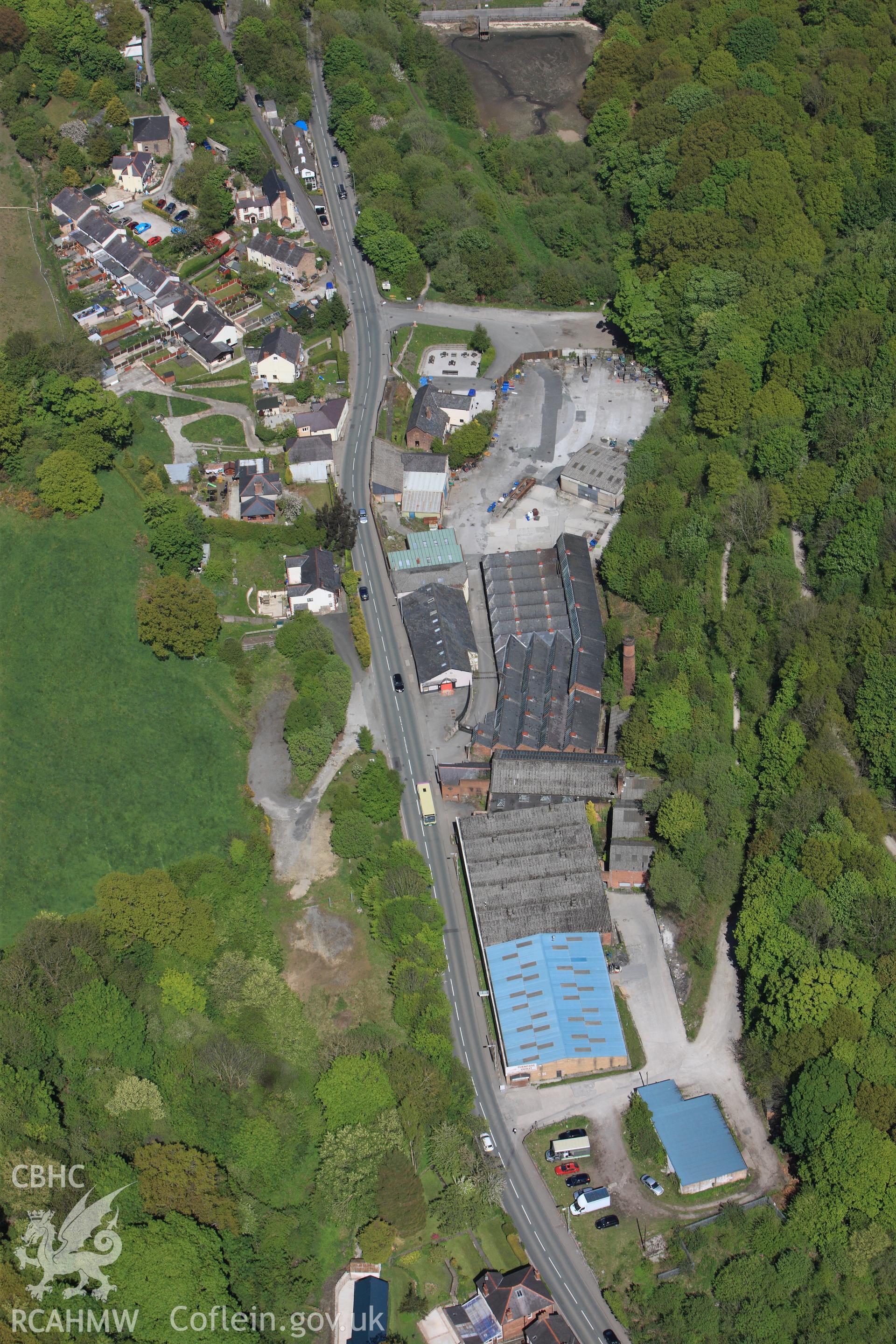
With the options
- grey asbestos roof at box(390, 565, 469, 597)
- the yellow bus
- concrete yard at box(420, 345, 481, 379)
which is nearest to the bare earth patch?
the yellow bus

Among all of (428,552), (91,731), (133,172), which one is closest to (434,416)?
(428,552)

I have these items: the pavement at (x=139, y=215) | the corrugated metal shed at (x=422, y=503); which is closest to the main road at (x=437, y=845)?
the corrugated metal shed at (x=422, y=503)

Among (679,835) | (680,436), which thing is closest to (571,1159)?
(679,835)

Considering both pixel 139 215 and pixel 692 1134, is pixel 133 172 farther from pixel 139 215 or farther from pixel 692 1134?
pixel 692 1134

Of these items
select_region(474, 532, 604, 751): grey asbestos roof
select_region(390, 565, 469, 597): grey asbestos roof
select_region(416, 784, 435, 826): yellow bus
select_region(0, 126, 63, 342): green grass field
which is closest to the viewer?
select_region(416, 784, 435, 826): yellow bus

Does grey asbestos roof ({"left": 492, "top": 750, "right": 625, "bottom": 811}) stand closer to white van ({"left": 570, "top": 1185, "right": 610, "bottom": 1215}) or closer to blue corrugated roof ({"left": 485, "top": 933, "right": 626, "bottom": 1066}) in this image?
blue corrugated roof ({"left": 485, "top": 933, "right": 626, "bottom": 1066})

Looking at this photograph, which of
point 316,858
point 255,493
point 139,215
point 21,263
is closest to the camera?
point 316,858

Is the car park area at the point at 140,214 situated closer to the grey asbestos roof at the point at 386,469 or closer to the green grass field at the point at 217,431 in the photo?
the green grass field at the point at 217,431
